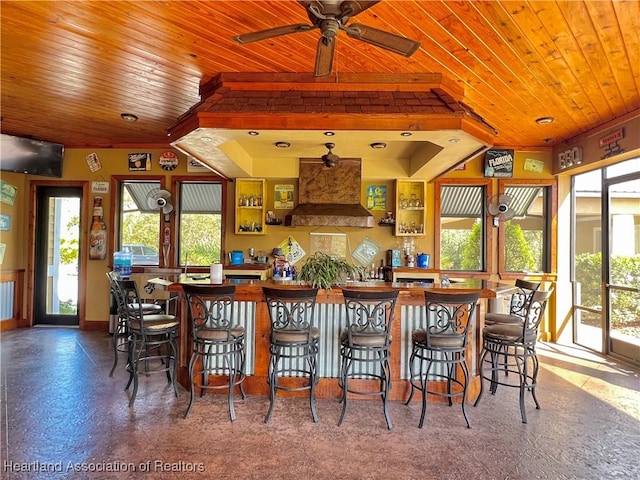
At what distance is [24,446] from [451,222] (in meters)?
5.92

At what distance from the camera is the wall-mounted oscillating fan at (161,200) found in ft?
19.4

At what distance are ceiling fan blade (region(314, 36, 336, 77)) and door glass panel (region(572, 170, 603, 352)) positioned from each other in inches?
188

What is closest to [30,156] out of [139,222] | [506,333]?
[139,222]

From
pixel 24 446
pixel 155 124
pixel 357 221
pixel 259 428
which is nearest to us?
pixel 24 446

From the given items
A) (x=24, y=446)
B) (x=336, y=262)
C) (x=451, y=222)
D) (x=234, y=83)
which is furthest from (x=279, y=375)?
(x=451, y=222)

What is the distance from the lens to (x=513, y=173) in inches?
232

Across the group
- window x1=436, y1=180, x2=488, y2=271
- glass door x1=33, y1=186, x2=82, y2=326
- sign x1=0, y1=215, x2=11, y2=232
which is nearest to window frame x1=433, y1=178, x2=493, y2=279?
window x1=436, y1=180, x2=488, y2=271

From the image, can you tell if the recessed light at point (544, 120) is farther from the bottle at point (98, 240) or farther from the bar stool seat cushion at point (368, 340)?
the bottle at point (98, 240)

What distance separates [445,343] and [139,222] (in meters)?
5.40

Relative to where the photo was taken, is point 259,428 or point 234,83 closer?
point 259,428

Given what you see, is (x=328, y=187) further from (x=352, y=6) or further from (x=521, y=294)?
(x=352, y=6)

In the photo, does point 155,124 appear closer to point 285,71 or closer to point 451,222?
point 285,71

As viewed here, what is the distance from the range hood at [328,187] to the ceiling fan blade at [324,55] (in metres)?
3.08

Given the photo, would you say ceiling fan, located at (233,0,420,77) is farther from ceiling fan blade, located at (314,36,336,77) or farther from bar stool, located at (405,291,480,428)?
bar stool, located at (405,291,480,428)
